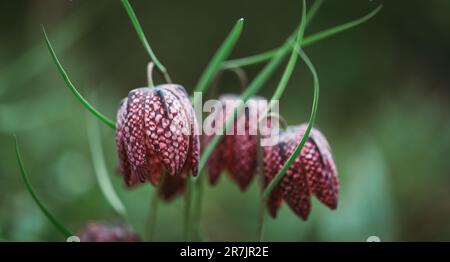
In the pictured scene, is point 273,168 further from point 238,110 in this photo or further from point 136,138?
point 136,138

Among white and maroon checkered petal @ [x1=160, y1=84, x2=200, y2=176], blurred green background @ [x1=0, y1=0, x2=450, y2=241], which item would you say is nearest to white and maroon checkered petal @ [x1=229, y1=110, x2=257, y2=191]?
white and maroon checkered petal @ [x1=160, y1=84, x2=200, y2=176]

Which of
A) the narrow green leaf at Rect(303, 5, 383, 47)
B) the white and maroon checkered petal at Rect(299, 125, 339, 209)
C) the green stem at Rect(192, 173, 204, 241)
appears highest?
the narrow green leaf at Rect(303, 5, 383, 47)

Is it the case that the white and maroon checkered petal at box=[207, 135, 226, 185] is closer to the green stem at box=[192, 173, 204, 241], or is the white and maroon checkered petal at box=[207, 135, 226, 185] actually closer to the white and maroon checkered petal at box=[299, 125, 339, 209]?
the green stem at box=[192, 173, 204, 241]

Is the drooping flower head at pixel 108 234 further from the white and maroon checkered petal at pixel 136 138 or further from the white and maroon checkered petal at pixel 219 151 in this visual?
the white and maroon checkered petal at pixel 136 138

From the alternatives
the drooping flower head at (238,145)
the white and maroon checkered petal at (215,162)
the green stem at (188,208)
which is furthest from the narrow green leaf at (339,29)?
the green stem at (188,208)
